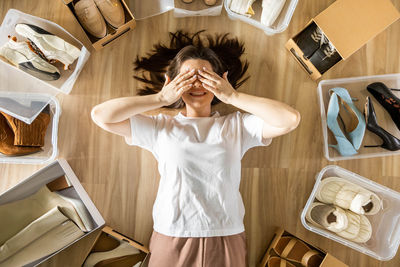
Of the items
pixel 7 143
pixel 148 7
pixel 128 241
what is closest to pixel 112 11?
pixel 148 7

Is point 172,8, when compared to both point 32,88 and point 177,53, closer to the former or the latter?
point 177,53

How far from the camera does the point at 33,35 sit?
1.23 meters

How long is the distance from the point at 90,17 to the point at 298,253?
1.38 m

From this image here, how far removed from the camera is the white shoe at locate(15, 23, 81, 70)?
1231 millimetres

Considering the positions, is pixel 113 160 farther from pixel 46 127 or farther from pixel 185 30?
pixel 185 30

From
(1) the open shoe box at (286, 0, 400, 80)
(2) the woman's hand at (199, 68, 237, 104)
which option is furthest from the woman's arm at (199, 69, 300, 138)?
(1) the open shoe box at (286, 0, 400, 80)

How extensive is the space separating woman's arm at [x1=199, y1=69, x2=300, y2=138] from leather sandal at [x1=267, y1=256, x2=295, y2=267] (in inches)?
23.7

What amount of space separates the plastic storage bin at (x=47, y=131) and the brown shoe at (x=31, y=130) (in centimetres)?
3

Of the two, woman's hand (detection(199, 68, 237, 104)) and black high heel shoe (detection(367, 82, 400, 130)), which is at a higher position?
woman's hand (detection(199, 68, 237, 104))

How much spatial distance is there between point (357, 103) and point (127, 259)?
1.29m

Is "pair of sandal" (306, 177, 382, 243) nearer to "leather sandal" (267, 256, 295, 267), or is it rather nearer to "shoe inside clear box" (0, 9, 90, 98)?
"leather sandal" (267, 256, 295, 267)

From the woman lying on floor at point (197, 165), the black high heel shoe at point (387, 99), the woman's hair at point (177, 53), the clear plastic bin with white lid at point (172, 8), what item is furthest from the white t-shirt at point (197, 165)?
the black high heel shoe at point (387, 99)

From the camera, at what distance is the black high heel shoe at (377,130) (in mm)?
1316

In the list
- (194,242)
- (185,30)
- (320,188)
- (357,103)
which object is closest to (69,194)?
(194,242)
